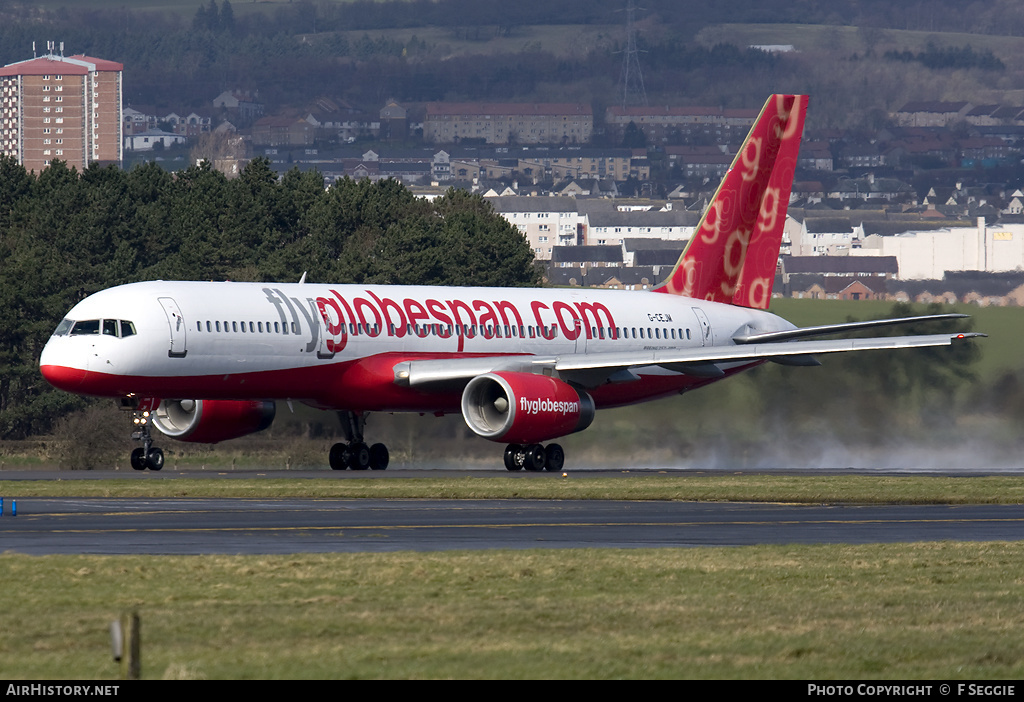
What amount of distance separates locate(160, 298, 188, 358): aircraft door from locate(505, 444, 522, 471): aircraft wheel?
27.2 feet

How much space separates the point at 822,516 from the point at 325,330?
16.4m

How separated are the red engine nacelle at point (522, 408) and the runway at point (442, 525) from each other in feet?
30.7

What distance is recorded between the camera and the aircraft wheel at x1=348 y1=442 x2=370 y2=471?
144 feet

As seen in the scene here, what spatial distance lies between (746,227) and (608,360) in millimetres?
10994

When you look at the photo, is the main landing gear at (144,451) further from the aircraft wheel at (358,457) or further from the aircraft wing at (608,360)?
the aircraft wheel at (358,457)

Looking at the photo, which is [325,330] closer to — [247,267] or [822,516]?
[822,516]

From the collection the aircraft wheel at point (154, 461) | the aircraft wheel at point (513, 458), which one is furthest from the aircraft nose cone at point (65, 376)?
the aircraft wheel at point (513, 458)

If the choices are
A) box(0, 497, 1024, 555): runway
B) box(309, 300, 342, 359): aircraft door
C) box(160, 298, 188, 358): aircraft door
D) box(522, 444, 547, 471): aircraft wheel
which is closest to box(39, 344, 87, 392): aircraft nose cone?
box(160, 298, 188, 358): aircraft door

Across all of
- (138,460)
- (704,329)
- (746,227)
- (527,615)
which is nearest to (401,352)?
(138,460)

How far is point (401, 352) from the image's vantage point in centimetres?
4241

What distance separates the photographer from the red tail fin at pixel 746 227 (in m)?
51.3

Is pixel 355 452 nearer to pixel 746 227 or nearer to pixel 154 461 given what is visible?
pixel 154 461
